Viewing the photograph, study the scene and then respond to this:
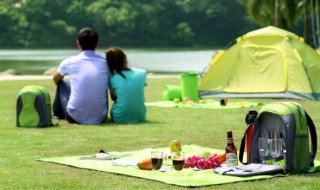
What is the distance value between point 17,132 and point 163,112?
134 inches

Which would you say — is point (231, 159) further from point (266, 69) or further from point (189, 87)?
point (266, 69)

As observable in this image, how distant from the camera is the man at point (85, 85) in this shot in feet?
38.0

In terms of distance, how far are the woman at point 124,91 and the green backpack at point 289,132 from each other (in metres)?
4.42

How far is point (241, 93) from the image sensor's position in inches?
656

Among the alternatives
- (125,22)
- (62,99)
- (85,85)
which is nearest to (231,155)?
(85,85)

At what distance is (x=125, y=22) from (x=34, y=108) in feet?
266

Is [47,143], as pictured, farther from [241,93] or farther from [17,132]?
[241,93]

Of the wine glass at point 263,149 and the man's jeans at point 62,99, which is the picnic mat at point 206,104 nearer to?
the man's jeans at point 62,99

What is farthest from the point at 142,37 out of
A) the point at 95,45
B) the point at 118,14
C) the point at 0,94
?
the point at 95,45

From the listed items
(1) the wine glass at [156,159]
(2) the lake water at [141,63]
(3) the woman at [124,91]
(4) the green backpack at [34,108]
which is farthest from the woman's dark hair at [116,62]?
(2) the lake water at [141,63]

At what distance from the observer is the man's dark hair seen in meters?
11.7

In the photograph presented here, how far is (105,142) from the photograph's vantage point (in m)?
9.52

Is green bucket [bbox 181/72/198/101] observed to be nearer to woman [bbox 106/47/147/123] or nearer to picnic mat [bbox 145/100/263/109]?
picnic mat [bbox 145/100/263/109]

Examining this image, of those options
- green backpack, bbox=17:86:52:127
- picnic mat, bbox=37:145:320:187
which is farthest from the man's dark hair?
picnic mat, bbox=37:145:320:187
